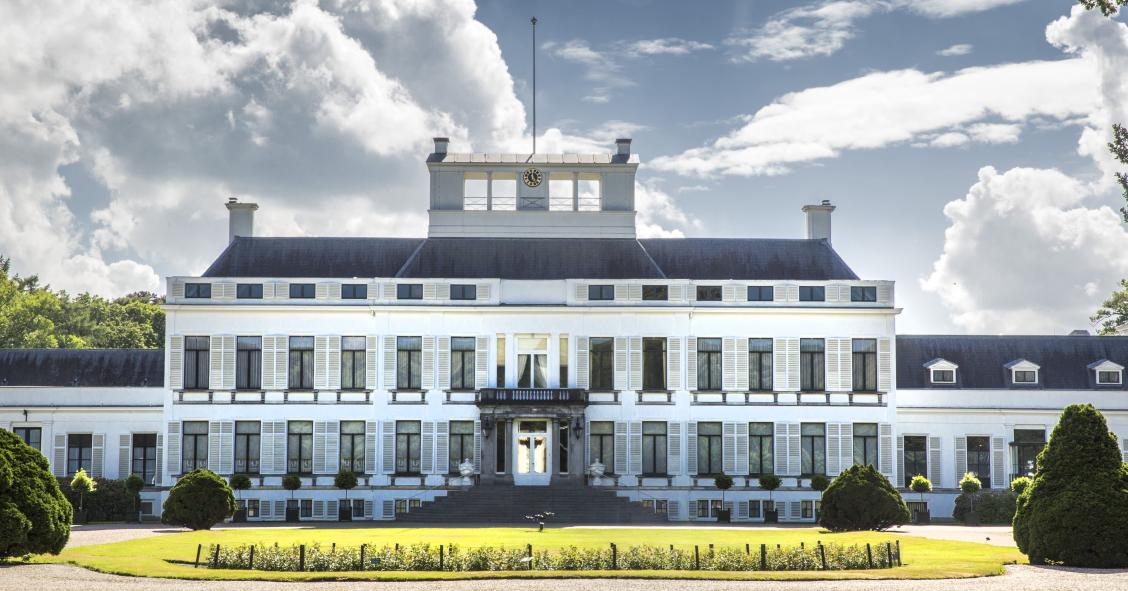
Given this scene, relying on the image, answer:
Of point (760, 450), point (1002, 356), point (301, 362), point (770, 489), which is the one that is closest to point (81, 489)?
point (301, 362)

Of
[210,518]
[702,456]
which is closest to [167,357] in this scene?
[210,518]

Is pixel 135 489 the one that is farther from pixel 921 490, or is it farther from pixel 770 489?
pixel 921 490

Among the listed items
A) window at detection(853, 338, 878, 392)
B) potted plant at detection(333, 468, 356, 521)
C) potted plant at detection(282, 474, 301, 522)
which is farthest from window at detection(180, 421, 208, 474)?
window at detection(853, 338, 878, 392)

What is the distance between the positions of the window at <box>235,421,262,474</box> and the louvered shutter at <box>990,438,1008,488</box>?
28.6 metres

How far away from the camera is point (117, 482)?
54188 mm

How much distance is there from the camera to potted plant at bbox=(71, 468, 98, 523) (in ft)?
171

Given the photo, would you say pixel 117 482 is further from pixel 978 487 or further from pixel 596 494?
pixel 978 487

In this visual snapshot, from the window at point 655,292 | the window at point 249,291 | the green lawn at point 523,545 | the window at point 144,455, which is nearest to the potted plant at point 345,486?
the window at point 144,455

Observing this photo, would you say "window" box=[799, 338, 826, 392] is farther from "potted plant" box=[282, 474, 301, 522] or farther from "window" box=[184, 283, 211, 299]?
"window" box=[184, 283, 211, 299]

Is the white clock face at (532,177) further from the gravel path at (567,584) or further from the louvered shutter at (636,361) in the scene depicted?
the gravel path at (567,584)

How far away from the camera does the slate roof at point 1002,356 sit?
58500 millimetres

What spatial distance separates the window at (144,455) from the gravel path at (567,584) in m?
26.4

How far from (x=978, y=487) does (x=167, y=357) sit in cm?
3134

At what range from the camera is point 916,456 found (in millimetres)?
57062
